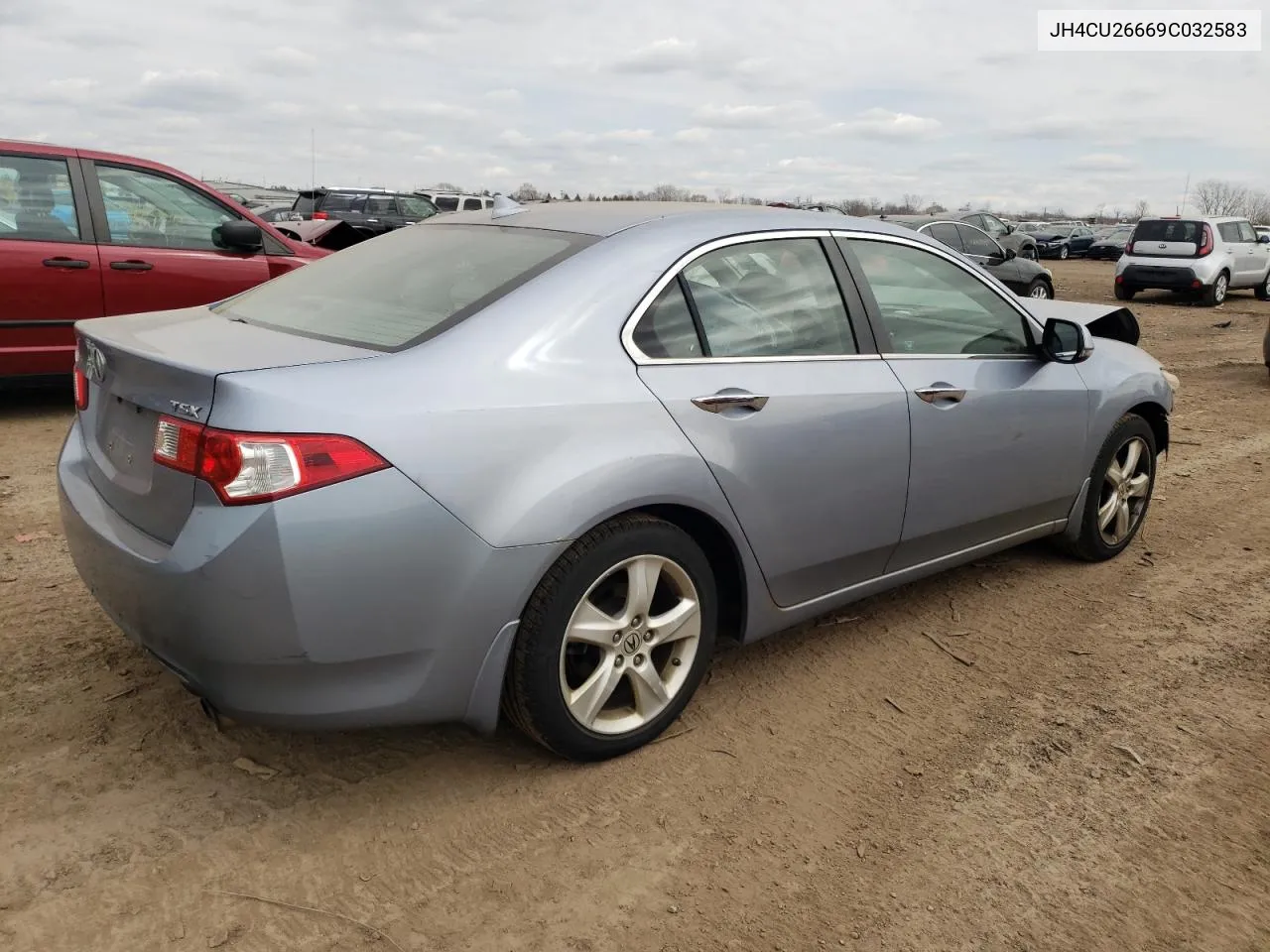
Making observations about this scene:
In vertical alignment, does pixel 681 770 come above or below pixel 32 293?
below

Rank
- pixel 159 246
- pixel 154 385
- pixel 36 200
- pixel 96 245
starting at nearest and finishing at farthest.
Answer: pixel 154 385 → pixel 36 200 → pixel 96 245 → pixel 159 246

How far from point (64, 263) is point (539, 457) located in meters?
5.09

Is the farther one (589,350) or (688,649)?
(688,649)

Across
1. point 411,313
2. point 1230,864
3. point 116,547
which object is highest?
point 411,313

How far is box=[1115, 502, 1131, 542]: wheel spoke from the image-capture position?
4.61 meters

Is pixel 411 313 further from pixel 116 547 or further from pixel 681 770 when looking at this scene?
pixel 681 770

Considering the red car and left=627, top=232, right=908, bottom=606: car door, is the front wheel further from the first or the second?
left=627, top=232, right=908, bottom=606: car door

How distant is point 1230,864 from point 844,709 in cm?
111

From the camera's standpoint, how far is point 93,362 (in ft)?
9.18

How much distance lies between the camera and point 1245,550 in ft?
15.9

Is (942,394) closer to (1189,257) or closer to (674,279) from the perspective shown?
(674,279)

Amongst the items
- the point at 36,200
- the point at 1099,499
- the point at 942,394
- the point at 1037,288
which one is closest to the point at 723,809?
the point at 942,394

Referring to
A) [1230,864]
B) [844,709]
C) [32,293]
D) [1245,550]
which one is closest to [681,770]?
[844,709]

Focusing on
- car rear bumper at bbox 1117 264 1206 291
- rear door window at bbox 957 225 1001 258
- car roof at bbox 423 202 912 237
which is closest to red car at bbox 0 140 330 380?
car roof at bbox 423 202 912 237
